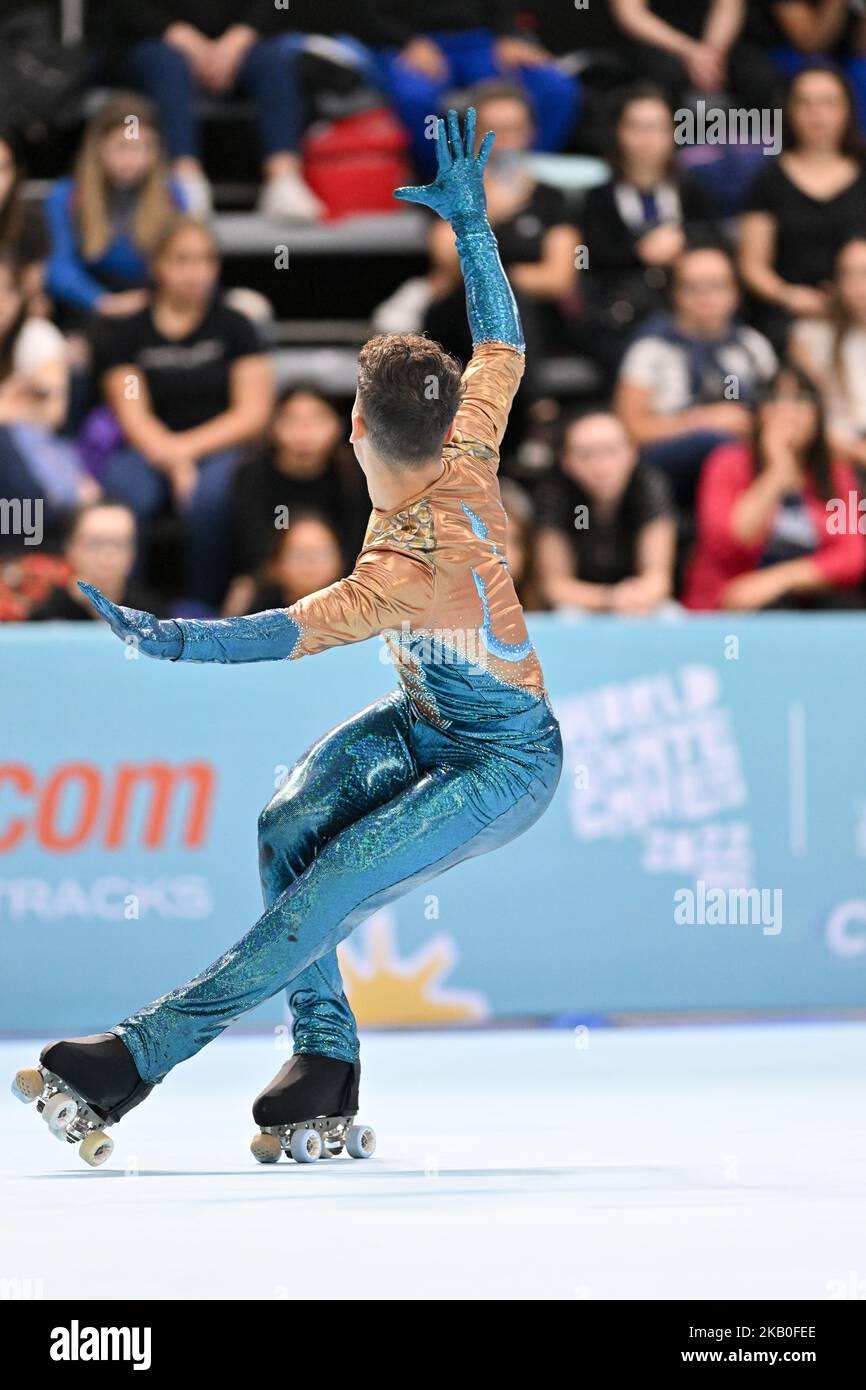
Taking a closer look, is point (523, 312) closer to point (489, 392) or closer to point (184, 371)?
point (184, 371)

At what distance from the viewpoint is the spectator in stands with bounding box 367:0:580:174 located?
373 inches

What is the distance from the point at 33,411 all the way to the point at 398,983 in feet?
9.85

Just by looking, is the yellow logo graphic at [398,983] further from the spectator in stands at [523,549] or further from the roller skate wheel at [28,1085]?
the roller skate wheel at [28,1085]

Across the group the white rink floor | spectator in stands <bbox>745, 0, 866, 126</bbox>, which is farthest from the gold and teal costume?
spectator in stands <bbox>745, 0, 866, 126</bbox>

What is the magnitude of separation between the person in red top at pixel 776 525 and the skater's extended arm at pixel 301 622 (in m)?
4.16

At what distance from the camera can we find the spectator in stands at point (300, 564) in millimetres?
7680

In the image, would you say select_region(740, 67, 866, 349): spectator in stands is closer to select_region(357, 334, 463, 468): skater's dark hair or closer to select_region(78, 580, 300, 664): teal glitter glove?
select_region(357, 334, 463, 468): skater's dark hair

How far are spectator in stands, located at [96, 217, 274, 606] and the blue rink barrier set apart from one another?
5.79 feet

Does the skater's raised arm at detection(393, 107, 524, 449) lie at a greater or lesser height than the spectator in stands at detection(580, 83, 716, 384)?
lesser

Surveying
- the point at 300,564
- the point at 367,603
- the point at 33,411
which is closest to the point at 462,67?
the point at 33,411

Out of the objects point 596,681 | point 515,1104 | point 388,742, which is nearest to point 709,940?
point 596,681

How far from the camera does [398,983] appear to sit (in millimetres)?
6867

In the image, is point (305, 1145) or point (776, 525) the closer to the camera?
point (305, 1145)

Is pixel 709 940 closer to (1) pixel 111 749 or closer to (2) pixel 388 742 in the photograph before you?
(1) pixel 111 749
